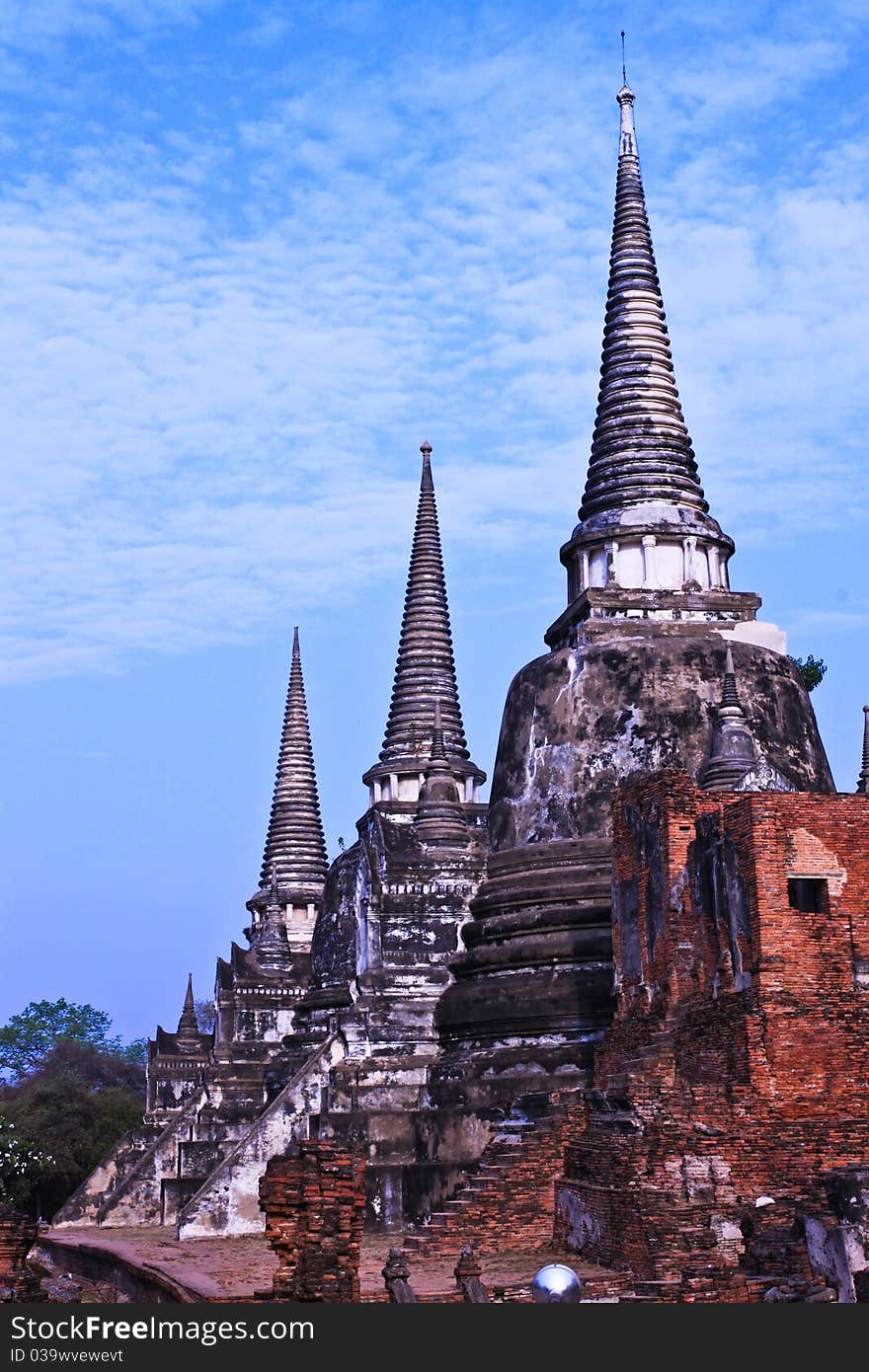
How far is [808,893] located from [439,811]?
1203 cm

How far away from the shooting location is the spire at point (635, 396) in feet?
94.0

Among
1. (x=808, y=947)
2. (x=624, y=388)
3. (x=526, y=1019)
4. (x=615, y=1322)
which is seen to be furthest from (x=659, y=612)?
(x=615, y=1322)

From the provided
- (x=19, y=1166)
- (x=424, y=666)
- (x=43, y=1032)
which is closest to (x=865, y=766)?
(x=424, y=666)

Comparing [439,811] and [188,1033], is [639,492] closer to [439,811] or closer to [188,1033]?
[439,811]

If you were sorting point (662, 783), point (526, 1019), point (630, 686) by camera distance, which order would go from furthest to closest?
point (630, 686) → point (526, 1019) → point (662, 783)

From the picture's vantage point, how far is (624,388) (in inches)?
A: 1167

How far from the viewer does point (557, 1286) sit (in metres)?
11.4

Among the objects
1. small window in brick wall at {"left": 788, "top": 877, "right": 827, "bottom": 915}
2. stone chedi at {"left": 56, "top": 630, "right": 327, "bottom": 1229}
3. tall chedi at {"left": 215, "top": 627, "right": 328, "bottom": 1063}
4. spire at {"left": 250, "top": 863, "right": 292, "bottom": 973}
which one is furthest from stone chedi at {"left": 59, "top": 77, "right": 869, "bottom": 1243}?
spire at {"left": 250, "top": 863, "right": 292, "bottom": 973}

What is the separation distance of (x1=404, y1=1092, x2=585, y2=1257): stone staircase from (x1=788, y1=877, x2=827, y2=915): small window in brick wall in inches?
159

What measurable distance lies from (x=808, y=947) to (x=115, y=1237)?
17.5 m

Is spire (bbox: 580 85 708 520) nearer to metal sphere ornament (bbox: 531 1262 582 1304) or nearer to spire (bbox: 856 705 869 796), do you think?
spire (bbox: 856 705 869 796)

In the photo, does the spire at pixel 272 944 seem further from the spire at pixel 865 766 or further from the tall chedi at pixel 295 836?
the spire at pixel 865 766

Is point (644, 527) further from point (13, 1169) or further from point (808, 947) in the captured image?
point (13, 1169)

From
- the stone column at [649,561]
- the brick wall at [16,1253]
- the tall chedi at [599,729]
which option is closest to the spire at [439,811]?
the tall chedi at [599,729]
